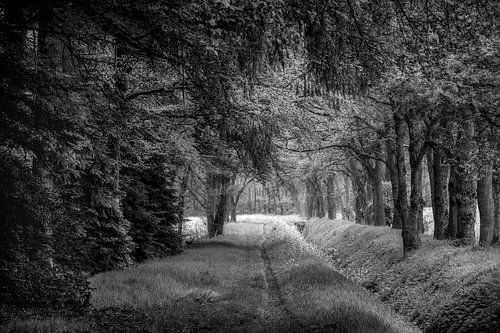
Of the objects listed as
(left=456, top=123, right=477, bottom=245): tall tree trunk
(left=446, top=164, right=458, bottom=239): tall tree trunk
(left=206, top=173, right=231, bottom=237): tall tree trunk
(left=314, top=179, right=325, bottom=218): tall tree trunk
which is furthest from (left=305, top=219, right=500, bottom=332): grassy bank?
(left=314, top=179, right=325, bottom=218): tall tree trunk

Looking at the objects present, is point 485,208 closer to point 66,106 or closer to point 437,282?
point 437,282

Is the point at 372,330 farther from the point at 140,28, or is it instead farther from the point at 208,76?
the point at 140,28

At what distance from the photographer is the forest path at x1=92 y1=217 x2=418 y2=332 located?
895cm

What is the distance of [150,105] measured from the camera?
52.9 feet

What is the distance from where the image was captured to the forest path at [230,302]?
8.95m

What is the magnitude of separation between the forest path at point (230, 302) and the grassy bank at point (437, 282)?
1.27m

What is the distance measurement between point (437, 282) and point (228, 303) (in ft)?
Result: 18.7

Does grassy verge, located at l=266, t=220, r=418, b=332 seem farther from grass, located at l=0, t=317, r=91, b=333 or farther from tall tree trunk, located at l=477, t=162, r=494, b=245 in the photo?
tall tree trunk, located at l=477, t=162, r=494, b=245

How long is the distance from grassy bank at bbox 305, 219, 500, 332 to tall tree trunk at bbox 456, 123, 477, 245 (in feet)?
2.51

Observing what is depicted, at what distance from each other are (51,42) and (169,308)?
23.3 ft

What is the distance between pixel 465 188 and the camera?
50.3 feet

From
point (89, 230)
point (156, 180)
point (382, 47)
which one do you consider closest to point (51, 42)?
point (89, 230)

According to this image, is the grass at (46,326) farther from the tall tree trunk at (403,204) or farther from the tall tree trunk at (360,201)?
the tall tree trunk at (360,201)

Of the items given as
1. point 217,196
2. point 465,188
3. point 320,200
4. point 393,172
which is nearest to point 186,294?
point 465,188
